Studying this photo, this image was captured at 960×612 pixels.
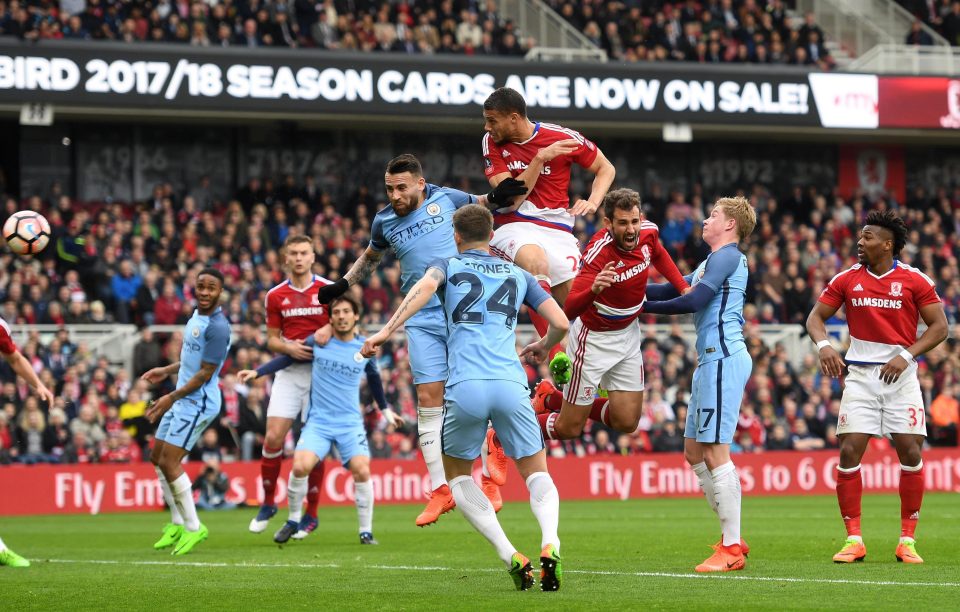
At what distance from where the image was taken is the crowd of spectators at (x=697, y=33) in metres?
31.9

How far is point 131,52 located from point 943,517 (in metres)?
17.7

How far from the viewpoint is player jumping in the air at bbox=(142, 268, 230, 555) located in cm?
1398

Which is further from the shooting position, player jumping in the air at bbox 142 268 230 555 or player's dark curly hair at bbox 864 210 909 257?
player jumping in the air at bbox 142 268 230 555

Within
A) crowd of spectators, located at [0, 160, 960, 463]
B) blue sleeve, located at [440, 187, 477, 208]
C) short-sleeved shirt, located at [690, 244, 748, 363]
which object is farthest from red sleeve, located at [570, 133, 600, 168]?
crowd of spectators, located at [0, 160, 960, 463]

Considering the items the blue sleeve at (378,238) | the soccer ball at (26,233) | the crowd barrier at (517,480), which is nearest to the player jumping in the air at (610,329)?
the blue sleeve at (378,238)

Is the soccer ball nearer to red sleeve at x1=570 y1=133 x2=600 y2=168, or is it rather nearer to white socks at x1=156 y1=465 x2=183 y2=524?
white socks at x1=156 y1=465 x2=183 y2=524

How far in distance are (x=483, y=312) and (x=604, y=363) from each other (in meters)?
2.64

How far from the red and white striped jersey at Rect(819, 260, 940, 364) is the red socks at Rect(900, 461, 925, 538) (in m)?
1.07

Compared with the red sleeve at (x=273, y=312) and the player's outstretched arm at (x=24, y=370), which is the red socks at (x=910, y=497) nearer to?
the red sleeve at (x=273, y=312)

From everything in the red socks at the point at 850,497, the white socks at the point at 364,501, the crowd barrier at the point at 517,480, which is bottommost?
the crowd barrier at the point at 517,480

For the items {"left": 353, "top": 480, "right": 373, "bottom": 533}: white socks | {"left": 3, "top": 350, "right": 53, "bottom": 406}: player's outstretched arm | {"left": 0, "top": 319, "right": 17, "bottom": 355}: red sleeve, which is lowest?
{"left": 353, "top": 480, "right": 373, "bottom": 533}: white socks

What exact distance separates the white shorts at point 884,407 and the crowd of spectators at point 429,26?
19344 millimetres

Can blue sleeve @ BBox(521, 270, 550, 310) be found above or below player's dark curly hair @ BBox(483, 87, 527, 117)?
below

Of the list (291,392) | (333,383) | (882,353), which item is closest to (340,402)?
(333,383)
